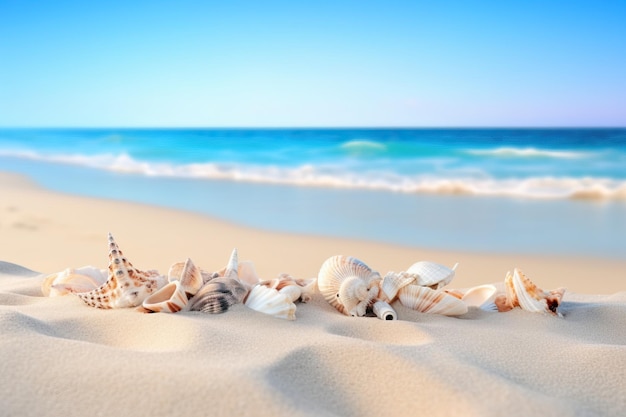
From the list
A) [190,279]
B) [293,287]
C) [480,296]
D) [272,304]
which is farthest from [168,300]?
[480,296]

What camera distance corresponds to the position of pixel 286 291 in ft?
7.69

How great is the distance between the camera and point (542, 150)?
66.2ft

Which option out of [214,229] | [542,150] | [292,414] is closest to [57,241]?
[214,229]

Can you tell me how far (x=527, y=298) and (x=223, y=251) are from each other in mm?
3266

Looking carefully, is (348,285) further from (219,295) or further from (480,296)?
(480,296)

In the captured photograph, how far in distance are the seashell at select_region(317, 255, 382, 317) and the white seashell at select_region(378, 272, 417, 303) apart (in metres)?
0.03

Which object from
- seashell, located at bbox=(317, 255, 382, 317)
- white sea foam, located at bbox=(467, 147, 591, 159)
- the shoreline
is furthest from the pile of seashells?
white sea foam, located at bbox=(467, 147, 591, 159)

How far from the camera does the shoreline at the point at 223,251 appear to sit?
14.5 feet

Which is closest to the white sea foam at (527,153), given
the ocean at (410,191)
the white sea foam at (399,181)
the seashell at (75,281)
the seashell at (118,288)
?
the ocean at (410,191)

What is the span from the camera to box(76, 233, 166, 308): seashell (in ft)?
6.94

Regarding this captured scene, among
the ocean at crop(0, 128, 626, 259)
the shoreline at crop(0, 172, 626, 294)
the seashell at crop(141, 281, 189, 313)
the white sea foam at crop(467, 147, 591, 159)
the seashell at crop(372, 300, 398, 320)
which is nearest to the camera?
the seashell at crop(141, 281, 189, 313)

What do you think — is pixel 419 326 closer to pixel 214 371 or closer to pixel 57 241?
pixel 214 371

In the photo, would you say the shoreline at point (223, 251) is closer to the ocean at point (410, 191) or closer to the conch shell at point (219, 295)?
the ocean at point (410, 191)

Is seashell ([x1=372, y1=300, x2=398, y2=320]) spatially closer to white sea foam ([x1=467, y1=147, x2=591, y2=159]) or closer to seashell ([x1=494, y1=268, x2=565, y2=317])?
seashell ([x1=494, y1=268, x2=565, y2=317])
